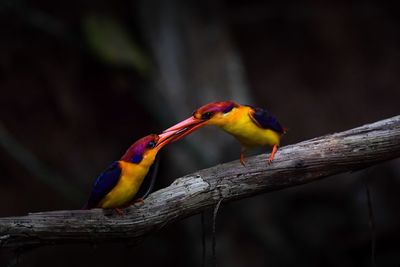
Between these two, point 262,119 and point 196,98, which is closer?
point 262,119

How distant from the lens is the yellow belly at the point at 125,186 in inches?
119

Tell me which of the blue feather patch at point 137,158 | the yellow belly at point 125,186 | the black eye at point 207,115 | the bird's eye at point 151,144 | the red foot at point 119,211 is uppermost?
the black eye at point 207,115

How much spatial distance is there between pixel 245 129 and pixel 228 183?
30 centimetres

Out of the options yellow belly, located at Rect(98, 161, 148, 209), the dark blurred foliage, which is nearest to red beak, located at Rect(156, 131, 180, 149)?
yellow belly, located at Rect(98, 161, 148, 209)

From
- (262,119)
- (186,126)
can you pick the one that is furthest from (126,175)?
(262,119)

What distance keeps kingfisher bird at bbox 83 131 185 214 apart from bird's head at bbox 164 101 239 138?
0.51ft

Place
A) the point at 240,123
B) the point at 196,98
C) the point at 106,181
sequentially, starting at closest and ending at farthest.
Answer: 1. the point at 106,181
2. the point at 240,123
3. the point at 196,98

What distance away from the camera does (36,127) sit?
7.52m

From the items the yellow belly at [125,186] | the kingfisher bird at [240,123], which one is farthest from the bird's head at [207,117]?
the yellow belly at [125,186]

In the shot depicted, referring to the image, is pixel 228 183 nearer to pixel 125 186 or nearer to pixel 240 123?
pixel 240 123

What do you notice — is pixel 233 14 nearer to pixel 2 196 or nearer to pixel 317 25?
pixel 317 25

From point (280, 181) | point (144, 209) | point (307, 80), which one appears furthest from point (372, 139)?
point (307, 80)

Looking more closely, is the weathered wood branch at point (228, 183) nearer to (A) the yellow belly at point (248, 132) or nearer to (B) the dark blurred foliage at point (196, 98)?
(A) the yellow belly at point (248, 132)

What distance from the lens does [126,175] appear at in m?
3.02
